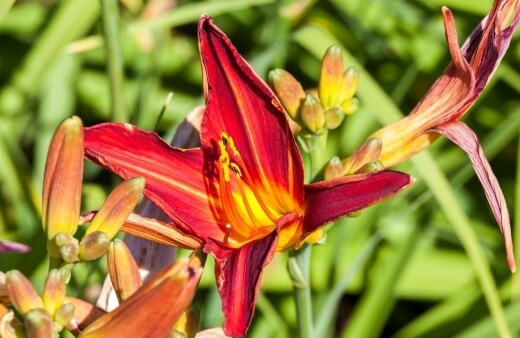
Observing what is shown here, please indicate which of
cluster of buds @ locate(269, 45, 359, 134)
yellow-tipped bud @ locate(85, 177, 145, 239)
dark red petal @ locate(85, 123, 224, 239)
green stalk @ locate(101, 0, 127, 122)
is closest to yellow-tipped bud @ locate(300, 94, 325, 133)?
cluster of buds @ locate(269, 45, 359, 134)

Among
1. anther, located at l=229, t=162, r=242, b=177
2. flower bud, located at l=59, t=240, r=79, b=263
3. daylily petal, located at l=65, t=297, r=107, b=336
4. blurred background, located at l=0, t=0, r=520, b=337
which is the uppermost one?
flower bud, located at l=59, t=240, r=79, b=263

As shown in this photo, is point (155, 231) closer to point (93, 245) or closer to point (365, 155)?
point (93, 245)

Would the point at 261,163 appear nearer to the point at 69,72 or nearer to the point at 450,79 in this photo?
the point at 450,79

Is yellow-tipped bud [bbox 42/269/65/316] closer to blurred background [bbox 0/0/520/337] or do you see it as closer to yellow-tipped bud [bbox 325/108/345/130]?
yellow-tipped bud [bbox 325/108/345/130]

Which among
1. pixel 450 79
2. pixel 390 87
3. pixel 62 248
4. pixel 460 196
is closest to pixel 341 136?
pixel 390 87

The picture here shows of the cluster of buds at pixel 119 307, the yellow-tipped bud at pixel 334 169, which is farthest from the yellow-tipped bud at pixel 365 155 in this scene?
the cluster of buds at pixel 119 307

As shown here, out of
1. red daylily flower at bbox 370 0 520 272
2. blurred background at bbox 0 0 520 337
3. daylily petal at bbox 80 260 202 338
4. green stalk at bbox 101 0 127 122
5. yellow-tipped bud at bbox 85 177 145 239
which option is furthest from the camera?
blurred background at bbox 0 0 520 337

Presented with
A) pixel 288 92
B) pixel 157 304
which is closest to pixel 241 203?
pixel 288 92
